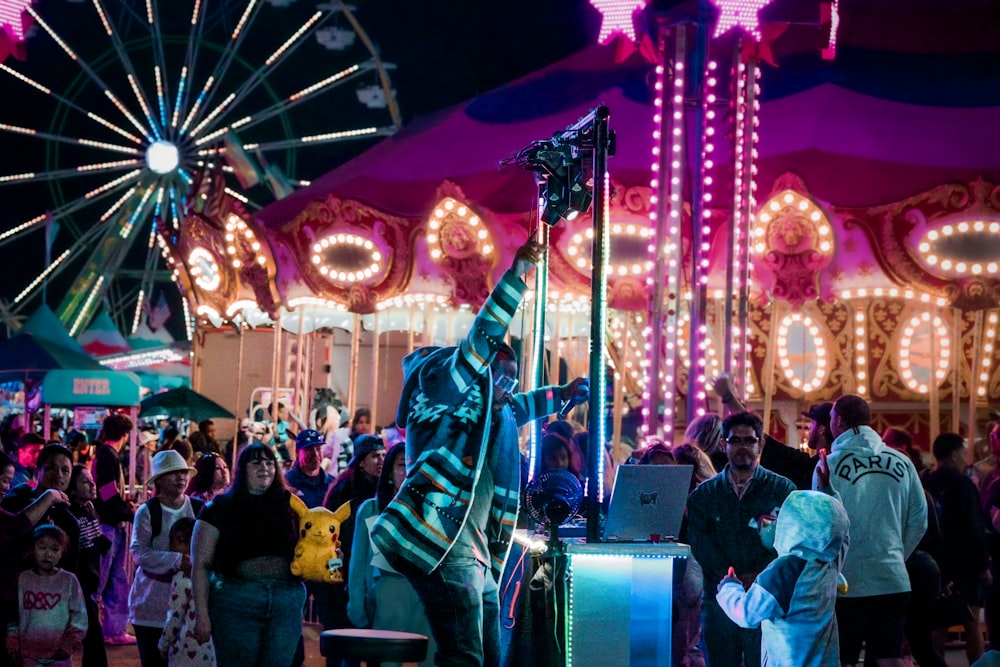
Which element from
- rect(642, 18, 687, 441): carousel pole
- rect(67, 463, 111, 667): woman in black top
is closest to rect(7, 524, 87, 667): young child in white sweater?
rect(67, 463, 111, 667): woman in black top

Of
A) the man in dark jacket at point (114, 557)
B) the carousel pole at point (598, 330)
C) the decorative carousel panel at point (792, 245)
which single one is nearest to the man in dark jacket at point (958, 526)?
the carousel pole at point (598, 330)

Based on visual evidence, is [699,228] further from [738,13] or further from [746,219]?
[738,13]

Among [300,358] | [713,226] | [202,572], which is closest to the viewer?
[202,572]

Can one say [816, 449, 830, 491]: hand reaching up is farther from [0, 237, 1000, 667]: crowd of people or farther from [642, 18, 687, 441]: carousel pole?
[642, 18, 687, 441]: carousel pole

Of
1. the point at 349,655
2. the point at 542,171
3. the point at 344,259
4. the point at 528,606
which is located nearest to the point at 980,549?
the point at 528,606

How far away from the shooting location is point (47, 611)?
6.56 metres

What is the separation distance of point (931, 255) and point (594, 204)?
7446 mm

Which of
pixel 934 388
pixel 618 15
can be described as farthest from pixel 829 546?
pixel 934 388

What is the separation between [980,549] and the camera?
7.93 m

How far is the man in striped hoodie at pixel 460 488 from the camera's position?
493 centimetres

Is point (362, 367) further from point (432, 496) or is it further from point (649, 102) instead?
point (432, 496)

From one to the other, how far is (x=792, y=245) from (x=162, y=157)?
58.8 ft

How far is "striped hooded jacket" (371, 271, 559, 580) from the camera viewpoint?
16.1 ft

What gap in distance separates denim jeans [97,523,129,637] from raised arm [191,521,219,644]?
474cm
